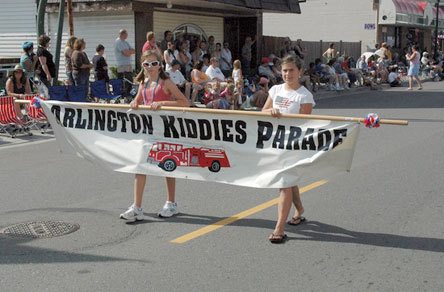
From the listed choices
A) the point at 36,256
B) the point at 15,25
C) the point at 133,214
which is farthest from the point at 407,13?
the point at 36,256

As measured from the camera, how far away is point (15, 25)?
24.9m

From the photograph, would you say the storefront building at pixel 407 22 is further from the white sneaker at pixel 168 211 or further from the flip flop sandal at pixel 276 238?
the flip flop sandal at pixel 276 238

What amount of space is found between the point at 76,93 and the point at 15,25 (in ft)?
37.9

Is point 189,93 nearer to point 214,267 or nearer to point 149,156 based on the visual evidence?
point 149,156

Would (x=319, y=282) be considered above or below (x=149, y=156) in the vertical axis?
below

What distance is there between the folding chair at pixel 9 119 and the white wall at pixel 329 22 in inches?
1227

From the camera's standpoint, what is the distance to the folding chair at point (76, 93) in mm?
14666

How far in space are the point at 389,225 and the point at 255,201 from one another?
67.3 inches

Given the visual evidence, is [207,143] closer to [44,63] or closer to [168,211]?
[168,211]

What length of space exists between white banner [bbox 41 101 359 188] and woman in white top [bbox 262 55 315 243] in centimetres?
13

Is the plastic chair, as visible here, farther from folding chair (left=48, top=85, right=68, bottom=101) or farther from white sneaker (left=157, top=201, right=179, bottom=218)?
white sneaker (left=157, top=201, right=179, bottom=218)

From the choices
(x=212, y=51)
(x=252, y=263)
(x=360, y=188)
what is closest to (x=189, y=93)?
(x=212, y=51)

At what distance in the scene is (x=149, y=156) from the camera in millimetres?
6664

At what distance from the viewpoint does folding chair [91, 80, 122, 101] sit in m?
16.3
